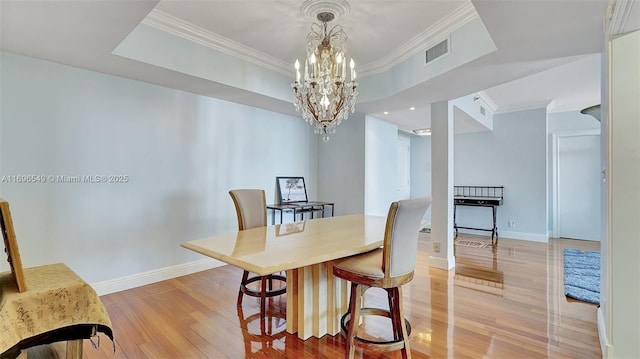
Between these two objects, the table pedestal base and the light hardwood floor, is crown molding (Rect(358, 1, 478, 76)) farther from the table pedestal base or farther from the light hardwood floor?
the light hardwood floor

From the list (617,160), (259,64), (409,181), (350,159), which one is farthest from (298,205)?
(409,181)

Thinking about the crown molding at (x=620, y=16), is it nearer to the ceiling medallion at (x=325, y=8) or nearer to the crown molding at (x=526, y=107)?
the ceiling medallion at (x=325, y=8)

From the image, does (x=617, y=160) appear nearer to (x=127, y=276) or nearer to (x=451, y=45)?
(x=451, y=45)

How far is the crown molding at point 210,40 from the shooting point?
2613 millimetres

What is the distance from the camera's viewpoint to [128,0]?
5.74 ft

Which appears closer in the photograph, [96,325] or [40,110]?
[96,325]

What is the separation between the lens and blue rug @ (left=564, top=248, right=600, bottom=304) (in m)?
2.91

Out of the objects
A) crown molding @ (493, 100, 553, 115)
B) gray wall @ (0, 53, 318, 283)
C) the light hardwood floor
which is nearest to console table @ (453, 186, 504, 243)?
crown molding @ (493, 100, 553, 115)

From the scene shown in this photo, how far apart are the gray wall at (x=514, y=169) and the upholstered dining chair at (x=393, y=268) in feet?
16.7

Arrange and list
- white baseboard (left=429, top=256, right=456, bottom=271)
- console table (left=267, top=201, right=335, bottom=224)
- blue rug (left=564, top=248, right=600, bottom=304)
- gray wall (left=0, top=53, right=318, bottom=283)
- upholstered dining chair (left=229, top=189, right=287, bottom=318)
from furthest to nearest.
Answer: console table (left=267, top=201, right=335, bottom=224)
white baseboard (left=429, top=256, right=456, bottom=271)
blue rug (left=564, top=248, right=600, bottom=304)
upholstered dining chair (left=229, top=189, right=287, bottom=318)
gray wall (left=0, top=53, right=318, bottom=283)

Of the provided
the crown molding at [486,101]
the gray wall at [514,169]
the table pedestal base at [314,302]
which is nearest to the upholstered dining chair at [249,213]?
the table pedestal base at [314,302]

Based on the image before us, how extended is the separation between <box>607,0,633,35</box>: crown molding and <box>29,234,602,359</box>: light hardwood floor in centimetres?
202

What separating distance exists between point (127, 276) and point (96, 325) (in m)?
2.07

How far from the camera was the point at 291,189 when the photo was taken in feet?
15.7
